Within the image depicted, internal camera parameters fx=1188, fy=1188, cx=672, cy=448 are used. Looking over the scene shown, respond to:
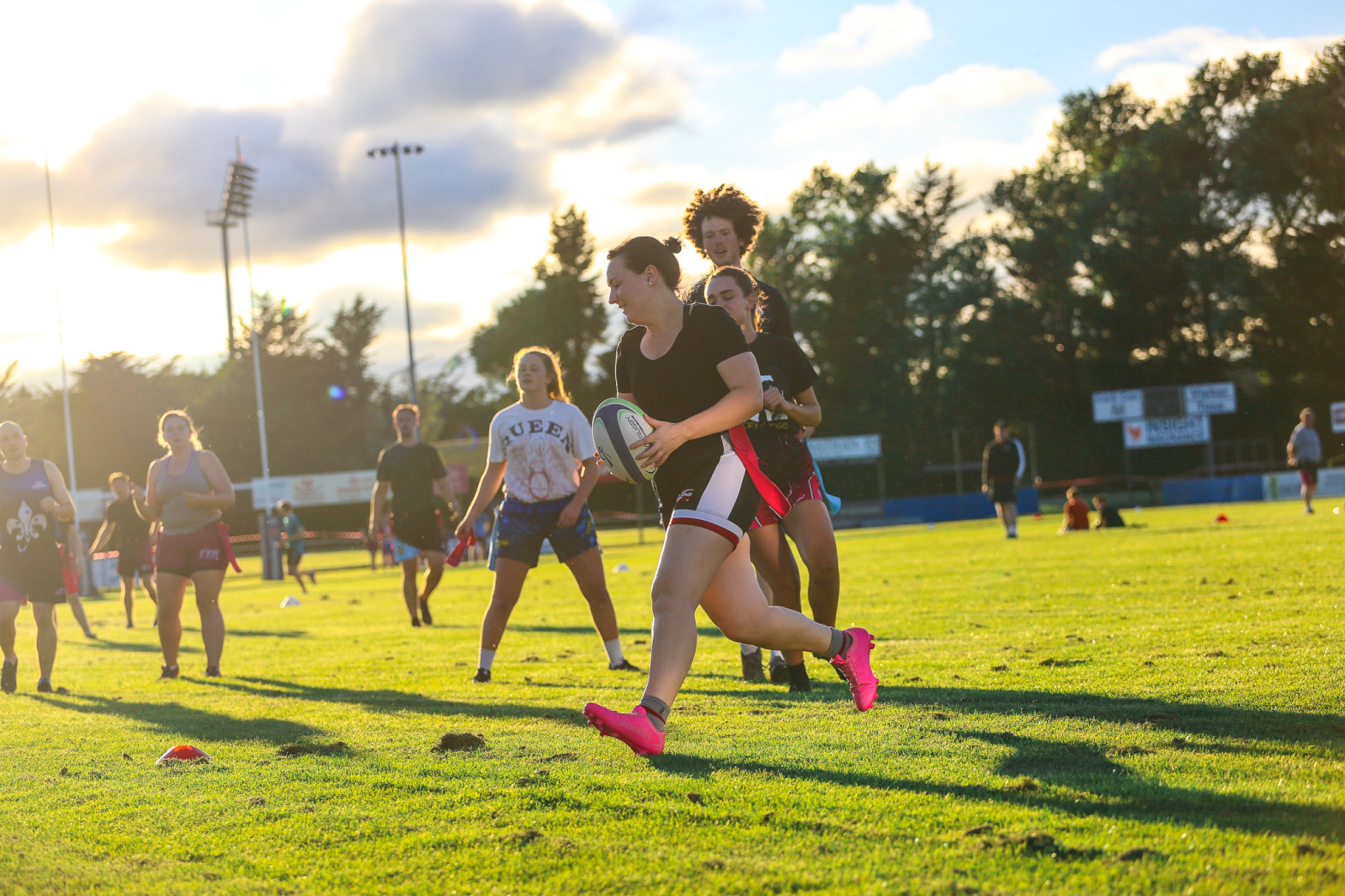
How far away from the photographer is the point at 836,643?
15.0 ft

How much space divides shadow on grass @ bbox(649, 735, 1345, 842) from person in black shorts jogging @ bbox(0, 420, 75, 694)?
6267mm

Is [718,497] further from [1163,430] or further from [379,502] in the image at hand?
[1163,430]

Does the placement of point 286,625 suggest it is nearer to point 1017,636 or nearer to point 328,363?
point 1017,636

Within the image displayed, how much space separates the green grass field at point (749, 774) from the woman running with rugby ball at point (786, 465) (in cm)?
53

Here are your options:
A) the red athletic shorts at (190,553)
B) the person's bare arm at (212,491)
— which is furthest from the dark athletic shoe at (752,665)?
the red athletic shorts at (190,553)

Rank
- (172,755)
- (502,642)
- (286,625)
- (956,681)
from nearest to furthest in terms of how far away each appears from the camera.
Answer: (172,755)
(956,681)
(502,642)
(286,625)

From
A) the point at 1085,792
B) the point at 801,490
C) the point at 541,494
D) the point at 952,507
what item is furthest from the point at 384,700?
the point at 952,507

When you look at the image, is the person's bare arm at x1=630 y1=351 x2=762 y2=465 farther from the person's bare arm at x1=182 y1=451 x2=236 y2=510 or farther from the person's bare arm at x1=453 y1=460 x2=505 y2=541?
the person's bare arm at x1=182 y1=451 x2=236 y2=510

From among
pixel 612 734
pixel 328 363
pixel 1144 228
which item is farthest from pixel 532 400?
pixel 328 363

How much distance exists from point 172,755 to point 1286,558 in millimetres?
10342

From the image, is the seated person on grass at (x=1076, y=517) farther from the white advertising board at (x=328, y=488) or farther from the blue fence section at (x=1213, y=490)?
the white advertising board at (x=328, y=488)

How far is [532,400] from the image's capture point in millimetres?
7754

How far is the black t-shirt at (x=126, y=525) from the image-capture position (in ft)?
53.6

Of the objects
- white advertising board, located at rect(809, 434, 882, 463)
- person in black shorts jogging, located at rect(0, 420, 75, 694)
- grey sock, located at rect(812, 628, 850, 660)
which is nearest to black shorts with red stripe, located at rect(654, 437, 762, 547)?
grey sock, located at rect(812, 628, 850, 660)
